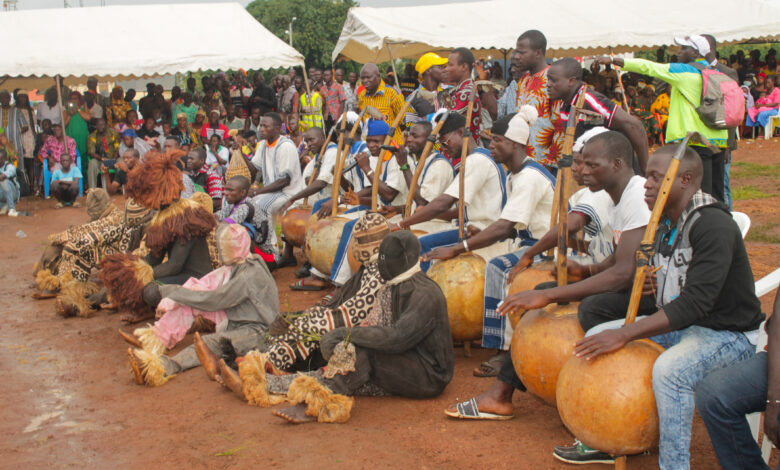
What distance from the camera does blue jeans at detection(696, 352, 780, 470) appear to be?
3189 mm

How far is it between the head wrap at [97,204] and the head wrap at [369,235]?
464cm

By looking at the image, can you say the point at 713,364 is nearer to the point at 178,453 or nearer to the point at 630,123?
the point at 630,123

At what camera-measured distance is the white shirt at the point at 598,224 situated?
483 cm

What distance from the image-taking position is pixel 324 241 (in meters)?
7.57

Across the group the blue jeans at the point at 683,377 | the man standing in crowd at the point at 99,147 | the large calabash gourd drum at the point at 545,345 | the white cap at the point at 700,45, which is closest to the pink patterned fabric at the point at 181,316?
the large calabash gourd drum at the point at 545,345

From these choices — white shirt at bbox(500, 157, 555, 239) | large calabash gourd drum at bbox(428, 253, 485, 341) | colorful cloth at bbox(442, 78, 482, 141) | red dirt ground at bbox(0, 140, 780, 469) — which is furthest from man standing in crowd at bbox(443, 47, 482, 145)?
red dirt ground at bbox(0, 140, 780, 469)

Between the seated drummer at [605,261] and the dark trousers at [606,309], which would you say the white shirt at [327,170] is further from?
the dark trousers at [606,309]

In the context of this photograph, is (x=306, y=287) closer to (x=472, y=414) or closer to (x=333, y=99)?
(x=472, y=414)

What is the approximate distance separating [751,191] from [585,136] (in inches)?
346

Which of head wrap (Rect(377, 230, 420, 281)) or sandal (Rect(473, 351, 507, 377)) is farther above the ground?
head wrap (Rect(377, 230, 420, 281))

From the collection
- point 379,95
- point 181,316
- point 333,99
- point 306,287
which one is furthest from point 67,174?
point 181,316

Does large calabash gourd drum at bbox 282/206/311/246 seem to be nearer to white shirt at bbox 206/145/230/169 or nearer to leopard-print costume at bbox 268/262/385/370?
leopard-print costume at bbox 268/262/385/370

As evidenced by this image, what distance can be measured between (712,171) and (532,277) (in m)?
2.87

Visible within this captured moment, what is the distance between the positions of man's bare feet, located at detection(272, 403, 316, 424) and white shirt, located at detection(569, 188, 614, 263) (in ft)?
7.03
